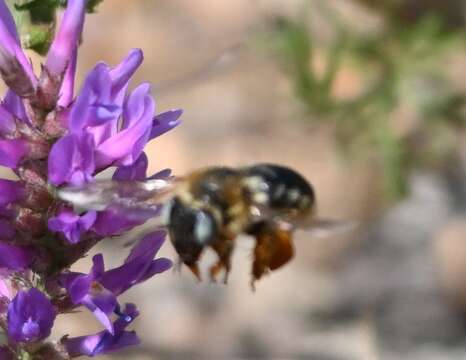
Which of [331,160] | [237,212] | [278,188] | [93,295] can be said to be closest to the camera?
[93,295]

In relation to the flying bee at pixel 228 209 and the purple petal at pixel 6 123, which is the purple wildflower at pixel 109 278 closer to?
the flying bee at pixel 228 209

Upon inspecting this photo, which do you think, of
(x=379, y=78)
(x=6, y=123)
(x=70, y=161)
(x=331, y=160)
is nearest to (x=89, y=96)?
(x=70, y=161)

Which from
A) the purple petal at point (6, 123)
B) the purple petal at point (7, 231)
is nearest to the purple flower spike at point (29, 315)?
the purple petal at point (7, 231)

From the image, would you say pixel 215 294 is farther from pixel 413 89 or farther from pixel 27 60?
pixel 27 60

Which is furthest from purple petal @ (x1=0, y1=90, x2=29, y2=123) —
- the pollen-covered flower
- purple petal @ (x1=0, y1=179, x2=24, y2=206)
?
purple petal @ (x1=0, y1=179, x2=24, y2=206)

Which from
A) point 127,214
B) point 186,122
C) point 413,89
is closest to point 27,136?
point 127,214

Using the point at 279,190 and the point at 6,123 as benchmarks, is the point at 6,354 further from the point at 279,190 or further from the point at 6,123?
the point at 279,190

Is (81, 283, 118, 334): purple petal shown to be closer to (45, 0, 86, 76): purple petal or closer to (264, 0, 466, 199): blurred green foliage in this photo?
(45, 0, 86, 76): purple petal
